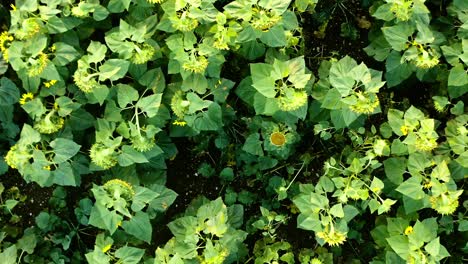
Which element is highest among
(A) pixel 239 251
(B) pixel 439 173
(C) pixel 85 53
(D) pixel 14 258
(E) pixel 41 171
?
(C) pixel 85 53

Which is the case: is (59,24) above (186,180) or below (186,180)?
above

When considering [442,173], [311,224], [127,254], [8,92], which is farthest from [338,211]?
[8,92]

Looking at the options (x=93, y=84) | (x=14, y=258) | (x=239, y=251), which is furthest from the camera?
(x=239, y=251)

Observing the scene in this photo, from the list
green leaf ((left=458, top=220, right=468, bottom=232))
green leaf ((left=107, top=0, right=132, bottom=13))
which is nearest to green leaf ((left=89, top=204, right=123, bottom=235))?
green leaf ((left=107, top=0, right=132, bottom=13))

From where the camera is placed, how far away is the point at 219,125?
3094 millimetres

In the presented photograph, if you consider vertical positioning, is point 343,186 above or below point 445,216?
above

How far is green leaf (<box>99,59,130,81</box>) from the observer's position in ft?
9.07

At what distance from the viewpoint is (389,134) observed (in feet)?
10.3

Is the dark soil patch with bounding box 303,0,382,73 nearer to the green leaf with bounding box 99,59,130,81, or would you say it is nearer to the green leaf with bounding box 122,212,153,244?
the green leaf with bounding box 99,59,130,81

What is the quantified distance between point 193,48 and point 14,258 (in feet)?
4.78

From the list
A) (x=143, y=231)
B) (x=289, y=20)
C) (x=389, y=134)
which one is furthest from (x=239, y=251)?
(x=289, y=20)

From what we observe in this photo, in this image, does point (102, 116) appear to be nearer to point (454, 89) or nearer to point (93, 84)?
point (93, 84)

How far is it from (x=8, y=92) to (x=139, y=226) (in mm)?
985

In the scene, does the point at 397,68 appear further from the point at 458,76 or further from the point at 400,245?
the point at 400,245
